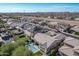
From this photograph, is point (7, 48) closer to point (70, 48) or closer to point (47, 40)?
point (47, 40)

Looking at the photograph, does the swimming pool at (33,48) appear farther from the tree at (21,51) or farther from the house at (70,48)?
the house at (70,48)

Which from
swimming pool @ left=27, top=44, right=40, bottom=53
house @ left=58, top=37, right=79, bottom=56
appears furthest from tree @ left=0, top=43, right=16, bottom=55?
house @ left=58, top=37, right=79, bottom=56

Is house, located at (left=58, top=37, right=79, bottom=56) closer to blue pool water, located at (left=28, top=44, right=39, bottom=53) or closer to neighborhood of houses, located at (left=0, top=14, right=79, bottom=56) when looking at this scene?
neighborhood of houses, located at (left=0, top=14, right=79, bottom=56)

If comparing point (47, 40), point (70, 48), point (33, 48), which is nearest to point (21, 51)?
point (33, 48)

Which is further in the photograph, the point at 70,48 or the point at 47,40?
the point at 47,40

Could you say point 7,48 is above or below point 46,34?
below

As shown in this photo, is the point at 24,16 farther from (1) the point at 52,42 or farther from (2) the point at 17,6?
(1) the point at 52,42
